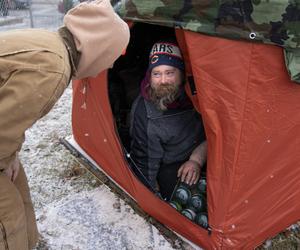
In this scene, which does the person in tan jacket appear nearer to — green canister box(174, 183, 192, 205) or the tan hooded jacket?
the tan hooded jacket

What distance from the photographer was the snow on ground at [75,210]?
7.22 ft

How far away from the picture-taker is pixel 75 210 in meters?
2.44

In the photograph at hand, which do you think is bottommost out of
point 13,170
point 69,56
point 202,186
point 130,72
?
point 202,186

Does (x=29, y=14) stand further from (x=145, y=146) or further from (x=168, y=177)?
(x=168, y=177)

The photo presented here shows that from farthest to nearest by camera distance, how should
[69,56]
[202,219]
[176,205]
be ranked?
[176,205] < [202,219] < [69,56]

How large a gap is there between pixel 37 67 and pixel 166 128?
119 cm

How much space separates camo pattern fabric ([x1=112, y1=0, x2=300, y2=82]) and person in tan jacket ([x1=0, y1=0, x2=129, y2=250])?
0.42m

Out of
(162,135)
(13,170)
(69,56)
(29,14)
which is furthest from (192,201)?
(29,14)

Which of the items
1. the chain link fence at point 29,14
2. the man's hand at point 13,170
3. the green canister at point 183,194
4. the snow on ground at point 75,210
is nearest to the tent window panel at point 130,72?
the snow on ground at point 75,210

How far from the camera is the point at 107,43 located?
1.32m

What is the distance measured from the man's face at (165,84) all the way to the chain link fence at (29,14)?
13.6 ft

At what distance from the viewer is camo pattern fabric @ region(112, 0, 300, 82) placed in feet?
4.83

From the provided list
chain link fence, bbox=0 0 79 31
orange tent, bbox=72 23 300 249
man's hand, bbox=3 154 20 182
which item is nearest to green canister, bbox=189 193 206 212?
orange tent, bbox=72 23 300 249

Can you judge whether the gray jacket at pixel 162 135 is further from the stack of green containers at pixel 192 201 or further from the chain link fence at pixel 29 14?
the chain link fence at pixel 29 14
